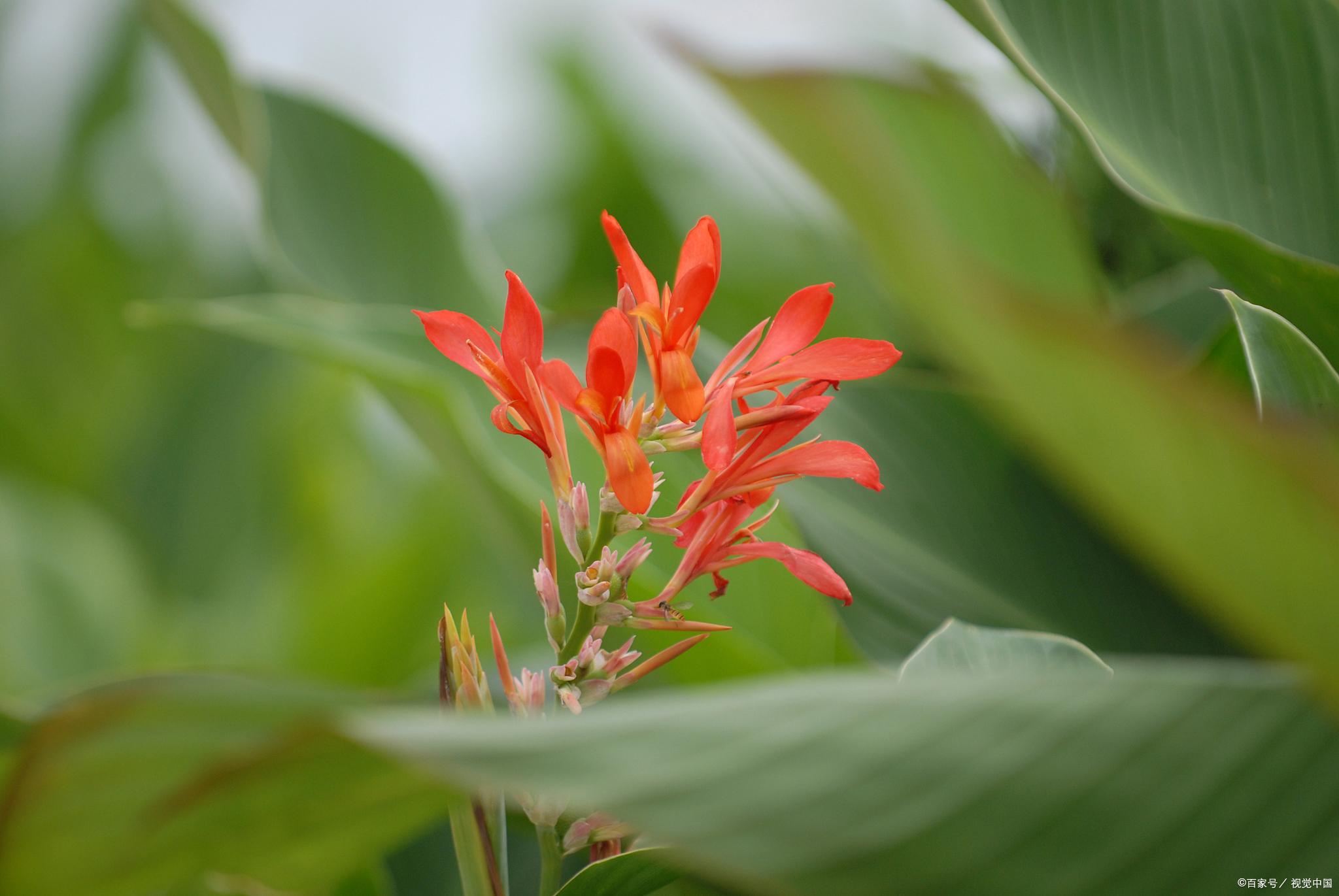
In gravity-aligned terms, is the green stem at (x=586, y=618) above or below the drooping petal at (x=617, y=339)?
below

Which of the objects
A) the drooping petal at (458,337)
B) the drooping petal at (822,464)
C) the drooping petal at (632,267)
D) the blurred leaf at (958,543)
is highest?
the drooping petal at (632,267)

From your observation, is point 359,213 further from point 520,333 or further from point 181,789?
point 181,789

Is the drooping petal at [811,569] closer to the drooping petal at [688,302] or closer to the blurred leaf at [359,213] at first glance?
the drooping petal at [688,302]

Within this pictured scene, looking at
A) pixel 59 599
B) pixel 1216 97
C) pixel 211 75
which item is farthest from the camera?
pixel 59 599

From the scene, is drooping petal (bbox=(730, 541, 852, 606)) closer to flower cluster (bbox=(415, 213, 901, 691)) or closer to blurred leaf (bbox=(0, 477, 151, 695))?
flower cluster (bbox=(415, 213, 901, 691))

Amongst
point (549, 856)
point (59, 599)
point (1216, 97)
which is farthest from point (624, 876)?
point (59, 599)

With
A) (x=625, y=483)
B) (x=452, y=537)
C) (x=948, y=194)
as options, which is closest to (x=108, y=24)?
(x=452, y=537)

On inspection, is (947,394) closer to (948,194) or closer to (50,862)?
(948,194)

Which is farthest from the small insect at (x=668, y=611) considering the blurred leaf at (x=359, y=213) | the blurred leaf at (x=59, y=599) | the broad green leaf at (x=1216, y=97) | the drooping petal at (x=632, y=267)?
the blurred leaf at (x=59, y=599)
